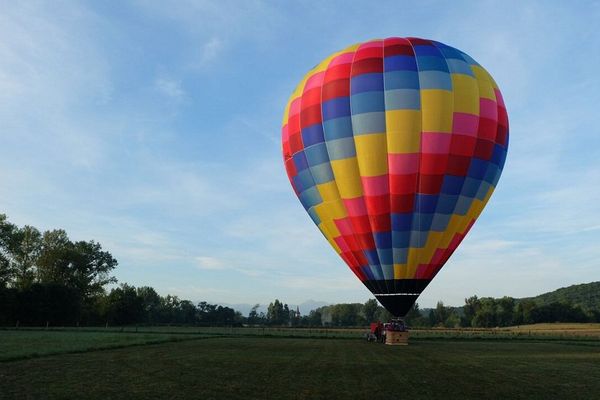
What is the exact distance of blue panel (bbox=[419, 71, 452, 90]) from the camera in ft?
89.3

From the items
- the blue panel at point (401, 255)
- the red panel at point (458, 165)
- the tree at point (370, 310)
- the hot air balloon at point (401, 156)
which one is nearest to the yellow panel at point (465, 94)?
the hot air balloon at point (401, 156)

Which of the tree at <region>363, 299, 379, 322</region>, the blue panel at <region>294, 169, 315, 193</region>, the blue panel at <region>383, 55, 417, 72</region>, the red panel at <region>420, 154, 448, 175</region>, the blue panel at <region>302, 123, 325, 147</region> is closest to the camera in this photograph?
the red panel at <region>420, 154, 448, 175</region>

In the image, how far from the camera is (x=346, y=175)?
1100 inches

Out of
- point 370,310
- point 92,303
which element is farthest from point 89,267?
point 370,310

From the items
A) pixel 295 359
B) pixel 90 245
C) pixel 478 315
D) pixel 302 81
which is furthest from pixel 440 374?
pixel 478 315

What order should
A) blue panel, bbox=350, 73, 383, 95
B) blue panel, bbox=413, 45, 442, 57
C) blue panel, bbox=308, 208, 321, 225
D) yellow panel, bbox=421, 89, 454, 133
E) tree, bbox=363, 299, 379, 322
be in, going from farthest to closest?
tree, bbox=363, 299, 379, 322
blue panel, bbox=308, 208, 321, 225
blue panel, bbox=413, 45, 442, 57
blue panel, bbox=350, 73, 383, 95
yellow panel, bbox=421, 89, 454, 133

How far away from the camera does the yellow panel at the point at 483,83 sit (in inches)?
1124

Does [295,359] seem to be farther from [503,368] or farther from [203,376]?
[503,368]

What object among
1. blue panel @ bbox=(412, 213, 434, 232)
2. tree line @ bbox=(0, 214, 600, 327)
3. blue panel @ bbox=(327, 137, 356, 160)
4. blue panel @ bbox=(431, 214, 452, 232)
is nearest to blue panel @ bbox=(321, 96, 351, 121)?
blue panel @ bbox=(327, 137, 356, 160)

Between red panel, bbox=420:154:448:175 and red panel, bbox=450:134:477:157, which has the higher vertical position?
red panel, bbox=450:134:477:157

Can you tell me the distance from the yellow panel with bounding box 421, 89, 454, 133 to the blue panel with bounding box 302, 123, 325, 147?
240 inches

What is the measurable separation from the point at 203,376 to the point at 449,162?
17.7m

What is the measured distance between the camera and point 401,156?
1047 inches

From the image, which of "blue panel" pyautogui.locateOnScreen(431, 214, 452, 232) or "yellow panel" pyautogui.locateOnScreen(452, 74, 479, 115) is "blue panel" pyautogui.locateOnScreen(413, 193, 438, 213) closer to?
"blue panel" pyautogui.locateOnScreen(431, 214, 452, 232)
